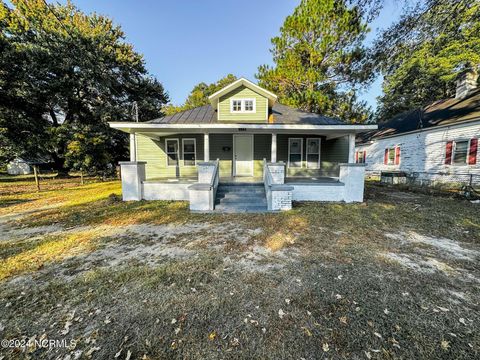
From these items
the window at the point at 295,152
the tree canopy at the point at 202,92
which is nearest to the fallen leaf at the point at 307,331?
the window at the point at 295,152

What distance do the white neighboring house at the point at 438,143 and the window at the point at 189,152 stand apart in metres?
9.45

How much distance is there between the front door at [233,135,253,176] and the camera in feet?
32.6

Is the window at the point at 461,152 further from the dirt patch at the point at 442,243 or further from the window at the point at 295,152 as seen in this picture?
the dirt patch at the point at 442,243

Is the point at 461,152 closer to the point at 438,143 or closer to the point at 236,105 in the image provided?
the point at 438,143

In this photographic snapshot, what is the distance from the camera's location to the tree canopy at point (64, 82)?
1473 centimetres

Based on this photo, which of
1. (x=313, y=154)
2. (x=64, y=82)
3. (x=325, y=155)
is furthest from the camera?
(x=64, y=82)

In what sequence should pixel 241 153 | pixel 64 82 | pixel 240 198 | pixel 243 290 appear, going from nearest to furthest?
pixel 243 290 → pixel 240 198 → pixel 241 153 → pixel 64 82

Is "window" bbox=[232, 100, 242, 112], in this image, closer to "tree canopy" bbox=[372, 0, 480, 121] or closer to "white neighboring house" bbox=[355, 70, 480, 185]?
"tree canopy" bbox=[372, 0, 480, 121]

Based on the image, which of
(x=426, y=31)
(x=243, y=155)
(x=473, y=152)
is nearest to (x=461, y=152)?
(x=473, y=152)

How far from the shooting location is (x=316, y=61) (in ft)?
41.9

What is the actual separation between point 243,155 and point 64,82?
17447 mm

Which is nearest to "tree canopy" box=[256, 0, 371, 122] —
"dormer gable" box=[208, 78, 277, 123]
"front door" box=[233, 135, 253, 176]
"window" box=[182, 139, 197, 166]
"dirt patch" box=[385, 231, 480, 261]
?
"dormer gable" box=[208, 78, 277, 123]

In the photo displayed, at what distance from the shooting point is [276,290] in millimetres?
2619

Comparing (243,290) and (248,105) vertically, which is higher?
(248,105)
